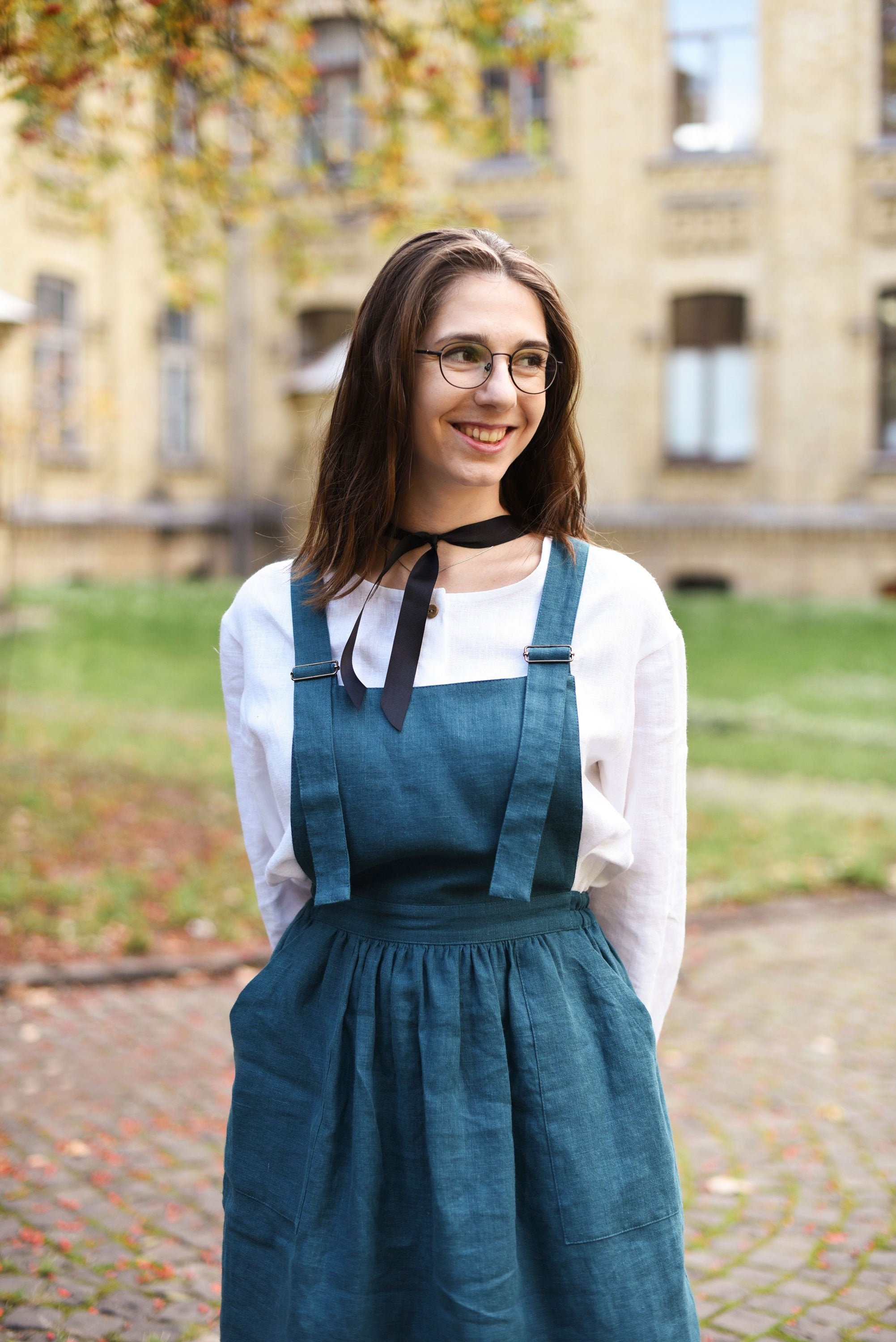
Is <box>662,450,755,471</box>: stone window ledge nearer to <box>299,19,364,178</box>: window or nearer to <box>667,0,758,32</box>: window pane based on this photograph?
<box>667,0,758,32</box>: window pane

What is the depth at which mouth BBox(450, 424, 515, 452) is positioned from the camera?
2023mm

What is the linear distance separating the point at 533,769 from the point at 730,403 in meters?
16.9

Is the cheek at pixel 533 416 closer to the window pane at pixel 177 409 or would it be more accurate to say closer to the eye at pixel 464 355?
the eye at pixel 464 355

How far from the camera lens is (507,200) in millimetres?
18047

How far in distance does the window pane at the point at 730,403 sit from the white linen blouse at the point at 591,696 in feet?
53.5

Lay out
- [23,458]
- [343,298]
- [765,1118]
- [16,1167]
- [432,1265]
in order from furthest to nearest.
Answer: [343,298]
[23,458]
[765,1118]
[16,1167]
[432,1265]

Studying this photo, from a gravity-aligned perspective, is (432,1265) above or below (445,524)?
below

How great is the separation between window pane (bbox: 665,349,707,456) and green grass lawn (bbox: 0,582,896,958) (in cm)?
276

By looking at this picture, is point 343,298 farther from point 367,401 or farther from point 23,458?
point 367,401

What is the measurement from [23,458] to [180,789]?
489cm

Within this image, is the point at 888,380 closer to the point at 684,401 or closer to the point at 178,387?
the point at 684,401

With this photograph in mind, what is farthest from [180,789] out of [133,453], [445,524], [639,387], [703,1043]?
[639,387]

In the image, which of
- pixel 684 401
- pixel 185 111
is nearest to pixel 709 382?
pixel 684 401

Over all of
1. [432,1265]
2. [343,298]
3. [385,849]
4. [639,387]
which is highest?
[343,298]
